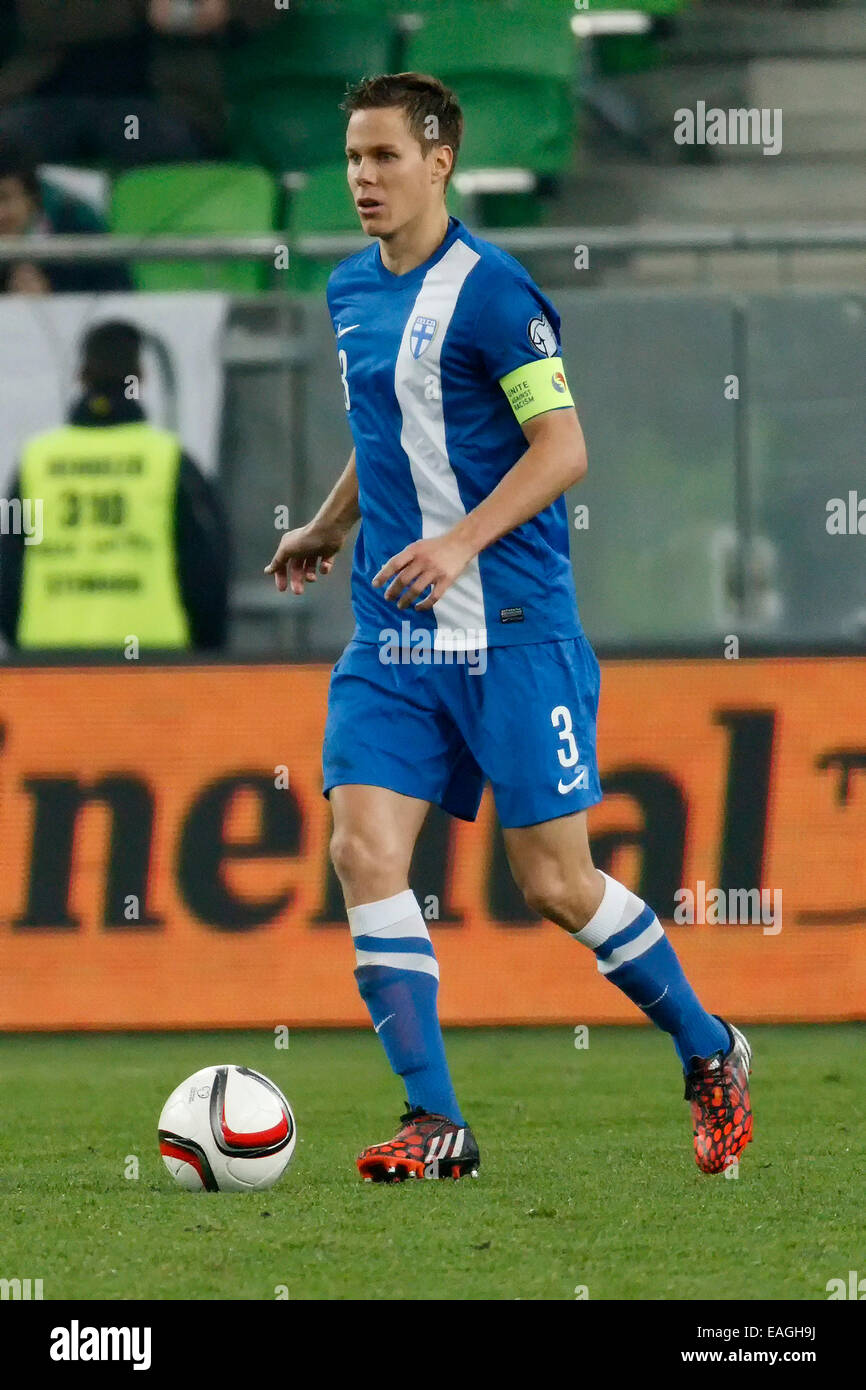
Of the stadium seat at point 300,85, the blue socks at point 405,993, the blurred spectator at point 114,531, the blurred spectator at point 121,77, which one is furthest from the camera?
the stadium seat at point 300,85

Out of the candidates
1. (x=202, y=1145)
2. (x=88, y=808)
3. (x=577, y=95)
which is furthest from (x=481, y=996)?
(x=577, y=95)

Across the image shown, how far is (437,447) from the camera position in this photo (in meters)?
4.58

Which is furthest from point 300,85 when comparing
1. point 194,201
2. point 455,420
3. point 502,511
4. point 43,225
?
point 502,511

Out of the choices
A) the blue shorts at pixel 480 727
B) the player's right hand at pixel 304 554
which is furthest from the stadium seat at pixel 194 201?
the blue shorts at pixel 480 727

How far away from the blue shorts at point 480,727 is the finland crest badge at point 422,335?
0.58 metres

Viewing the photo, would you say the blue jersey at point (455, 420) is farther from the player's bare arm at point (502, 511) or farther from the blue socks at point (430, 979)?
the blue socks at point (430, 979)

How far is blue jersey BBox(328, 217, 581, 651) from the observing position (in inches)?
178

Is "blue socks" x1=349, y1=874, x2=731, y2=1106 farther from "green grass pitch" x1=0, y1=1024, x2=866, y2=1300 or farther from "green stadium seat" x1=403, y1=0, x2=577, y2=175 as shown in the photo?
"green stadium seat" x1=403, y1=0, x2=577, y2=175

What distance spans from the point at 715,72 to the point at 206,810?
5.84 metres

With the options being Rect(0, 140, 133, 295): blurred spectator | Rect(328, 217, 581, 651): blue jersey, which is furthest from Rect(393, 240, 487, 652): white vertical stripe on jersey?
Rect(0, 140, 133, 295): blurred spectator

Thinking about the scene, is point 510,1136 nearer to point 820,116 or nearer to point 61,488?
point 61,488

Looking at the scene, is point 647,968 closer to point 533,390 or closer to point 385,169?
point 533,390

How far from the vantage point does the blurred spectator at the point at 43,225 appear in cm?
860

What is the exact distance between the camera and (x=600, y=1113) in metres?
5.60
